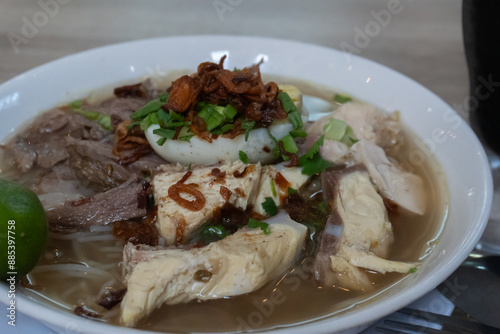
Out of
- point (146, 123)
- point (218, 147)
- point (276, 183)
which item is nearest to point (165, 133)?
point (146, 123)

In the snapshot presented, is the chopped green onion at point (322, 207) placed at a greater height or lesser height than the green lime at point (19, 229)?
lesser

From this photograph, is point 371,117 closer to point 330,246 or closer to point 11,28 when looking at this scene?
point 330,246

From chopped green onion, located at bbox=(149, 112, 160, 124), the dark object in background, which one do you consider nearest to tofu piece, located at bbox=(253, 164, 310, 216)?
chopped green onion, located at bbox=(149, 112, 160, 124)

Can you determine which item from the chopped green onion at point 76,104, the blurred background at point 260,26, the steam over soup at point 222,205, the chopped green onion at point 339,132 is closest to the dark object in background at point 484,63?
the steam over soup at point 222,205

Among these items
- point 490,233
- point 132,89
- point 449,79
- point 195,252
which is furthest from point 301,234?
point 449,79

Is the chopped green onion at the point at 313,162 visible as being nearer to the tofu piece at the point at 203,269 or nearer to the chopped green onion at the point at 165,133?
the tofu piece at the point at 203,269

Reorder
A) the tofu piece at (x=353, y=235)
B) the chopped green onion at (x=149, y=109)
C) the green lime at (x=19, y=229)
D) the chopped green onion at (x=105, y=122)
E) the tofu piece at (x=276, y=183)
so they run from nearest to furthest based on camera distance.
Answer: the green lime at (x=19, y=229), the tofu piece at (x=353, y=235), the tofu piece at (x=276, y=183), the chopped green onion at (x=149, y=109), the chopped green onion at (x=105, y=122)
